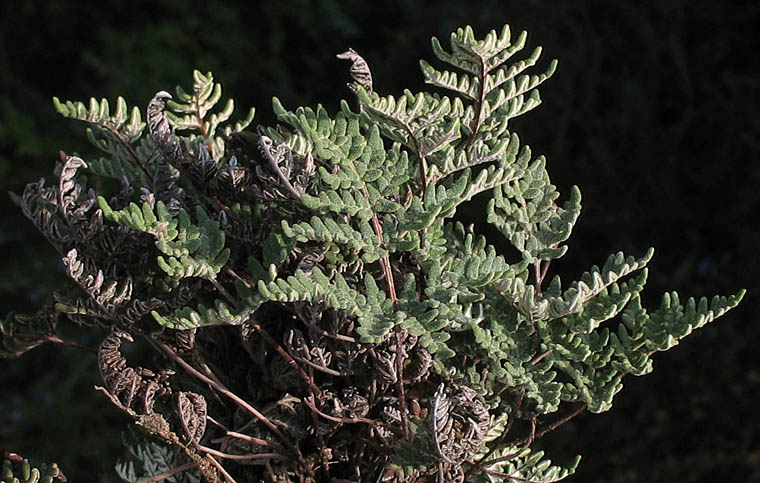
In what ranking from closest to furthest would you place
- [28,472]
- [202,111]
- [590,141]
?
[28,472] < [202,111] < [590,141]

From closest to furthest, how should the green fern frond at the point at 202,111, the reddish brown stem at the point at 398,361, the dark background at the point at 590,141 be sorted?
1. the reddish brown stem at the point at 398,361
2. the green fern frond at the point at 202,111
3. the dark background at the point at 590,141

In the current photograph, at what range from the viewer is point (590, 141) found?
2.13 m

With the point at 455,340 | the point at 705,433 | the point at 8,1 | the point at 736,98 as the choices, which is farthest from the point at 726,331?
the point at 8,1

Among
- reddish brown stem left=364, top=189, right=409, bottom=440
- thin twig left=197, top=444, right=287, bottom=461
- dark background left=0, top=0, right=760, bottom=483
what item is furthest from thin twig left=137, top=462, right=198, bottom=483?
dark background left=0, top=0, right=760, bottom=483

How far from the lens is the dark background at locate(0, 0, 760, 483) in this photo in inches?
79.0

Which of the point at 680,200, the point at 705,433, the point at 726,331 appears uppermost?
the point at 680,200

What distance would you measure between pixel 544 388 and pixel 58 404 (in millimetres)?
2010

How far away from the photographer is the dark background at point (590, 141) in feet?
6.58

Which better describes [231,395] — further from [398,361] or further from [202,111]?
[202,111]

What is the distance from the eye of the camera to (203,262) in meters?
0.59

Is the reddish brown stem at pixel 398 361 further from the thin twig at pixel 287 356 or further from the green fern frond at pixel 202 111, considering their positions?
the green fern frond at pixel 202 111

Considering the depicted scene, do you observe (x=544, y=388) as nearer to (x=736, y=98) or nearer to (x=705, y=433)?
(x=705, y=433)

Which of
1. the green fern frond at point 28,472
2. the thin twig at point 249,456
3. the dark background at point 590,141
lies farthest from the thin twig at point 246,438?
the dark background at point 590,141

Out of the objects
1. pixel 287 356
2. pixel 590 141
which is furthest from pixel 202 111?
pixel 590 141
